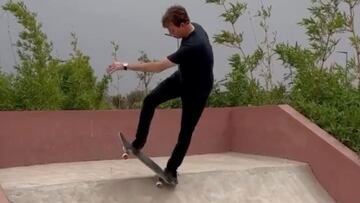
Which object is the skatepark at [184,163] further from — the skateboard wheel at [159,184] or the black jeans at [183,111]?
the black jeans at [183,111]

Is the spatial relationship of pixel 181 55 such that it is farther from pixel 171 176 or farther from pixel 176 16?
pixel 171 176

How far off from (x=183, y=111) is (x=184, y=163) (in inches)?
54.4

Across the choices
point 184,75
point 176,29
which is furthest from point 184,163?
point 176,29

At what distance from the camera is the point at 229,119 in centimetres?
713

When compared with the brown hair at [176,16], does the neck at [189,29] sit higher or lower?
lower

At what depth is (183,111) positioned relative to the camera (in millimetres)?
4711

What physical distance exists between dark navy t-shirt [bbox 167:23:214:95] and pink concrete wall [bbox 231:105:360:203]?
5.59ft

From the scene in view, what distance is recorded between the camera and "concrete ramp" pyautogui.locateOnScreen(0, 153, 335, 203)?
171 inches

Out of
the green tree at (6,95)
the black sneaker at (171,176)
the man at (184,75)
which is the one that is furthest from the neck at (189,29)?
the green tree at (6,95)

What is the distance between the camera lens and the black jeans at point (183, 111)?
15.3 feet

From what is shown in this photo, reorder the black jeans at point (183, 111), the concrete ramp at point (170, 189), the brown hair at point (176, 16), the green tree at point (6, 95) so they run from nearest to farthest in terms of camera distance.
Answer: the concrete ramp at point (170, 189), the brown hair at point (176, 16), the black jeans at point (183, 111), the green tree at point (6, 95)

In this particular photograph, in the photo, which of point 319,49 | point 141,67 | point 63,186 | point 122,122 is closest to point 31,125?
point 122,122

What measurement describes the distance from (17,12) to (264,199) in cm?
345

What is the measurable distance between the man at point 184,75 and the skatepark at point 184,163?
1.47 ft
